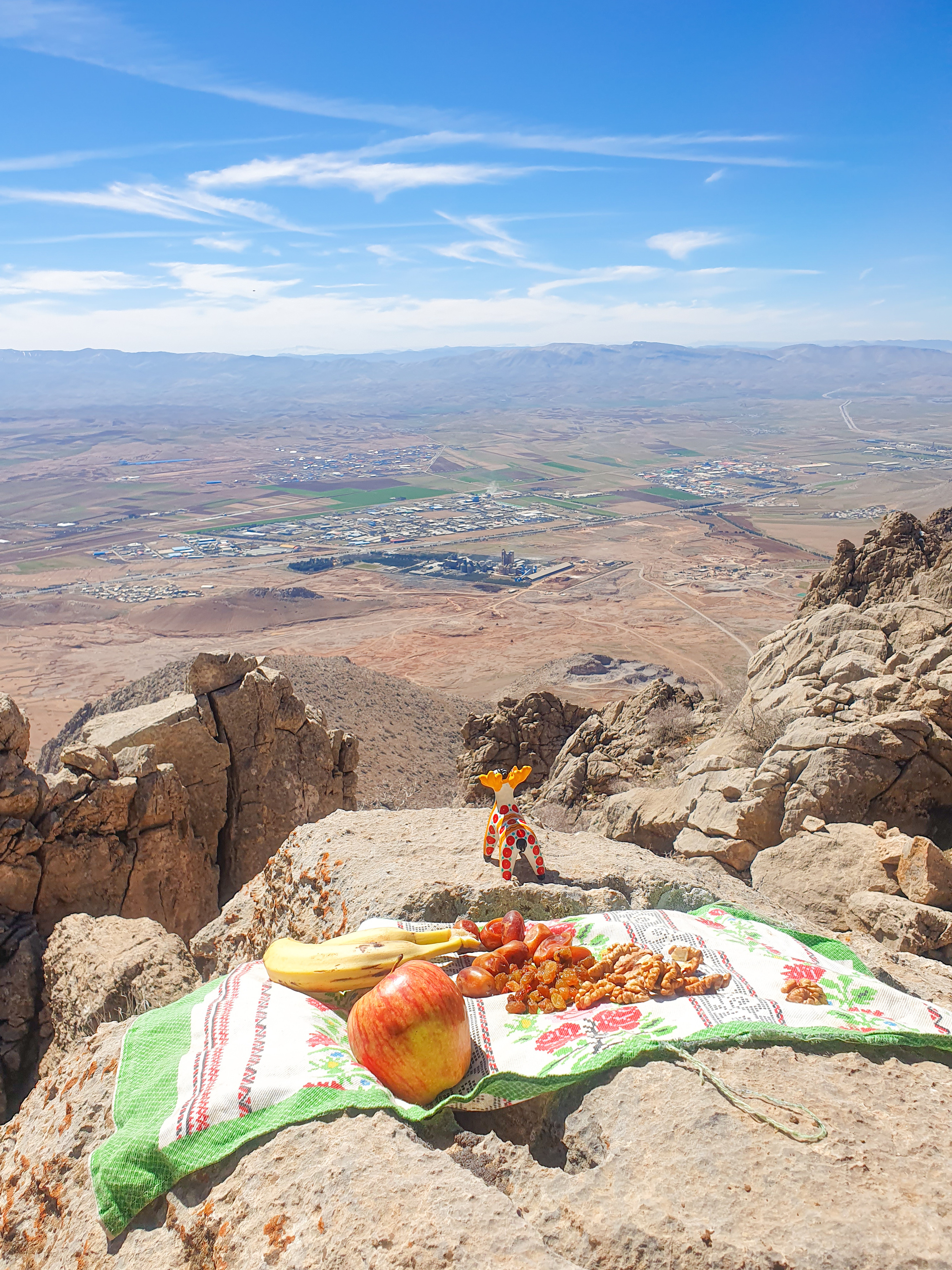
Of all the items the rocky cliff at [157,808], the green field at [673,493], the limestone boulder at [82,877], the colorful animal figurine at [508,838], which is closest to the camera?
the colorful animal figurine at [508,838]

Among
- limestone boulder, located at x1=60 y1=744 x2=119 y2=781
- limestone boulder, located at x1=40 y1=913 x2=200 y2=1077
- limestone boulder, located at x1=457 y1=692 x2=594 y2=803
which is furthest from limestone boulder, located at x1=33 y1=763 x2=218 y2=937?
limestone boulder, located at x1=457 y1=692 x2=594 y2=803

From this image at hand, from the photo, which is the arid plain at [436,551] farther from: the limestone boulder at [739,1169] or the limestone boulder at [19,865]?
the limestone boulder at [739,1169]

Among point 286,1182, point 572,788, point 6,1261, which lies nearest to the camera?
point 286,1182

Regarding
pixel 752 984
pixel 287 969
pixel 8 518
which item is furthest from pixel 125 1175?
pixel 8 518

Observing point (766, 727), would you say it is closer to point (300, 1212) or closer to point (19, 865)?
point (19, 865)

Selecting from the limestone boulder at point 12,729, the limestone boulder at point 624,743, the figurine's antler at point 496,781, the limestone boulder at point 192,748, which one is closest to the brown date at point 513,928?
the figurine's antler at point 496,781

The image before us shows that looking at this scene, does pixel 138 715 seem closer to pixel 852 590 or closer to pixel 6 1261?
pixel 6 1261
